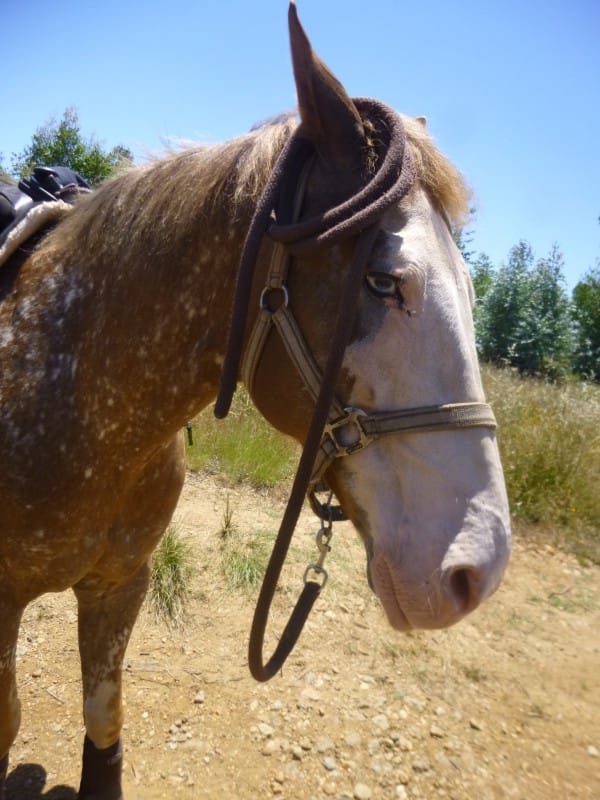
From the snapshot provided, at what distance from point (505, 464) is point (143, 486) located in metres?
4.46

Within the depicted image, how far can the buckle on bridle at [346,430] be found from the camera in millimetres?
1168

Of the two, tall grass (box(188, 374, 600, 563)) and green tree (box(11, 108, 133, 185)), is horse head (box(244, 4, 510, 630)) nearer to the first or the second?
tall grass (box(188, 374, 600, 563))

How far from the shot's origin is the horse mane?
4.29ft

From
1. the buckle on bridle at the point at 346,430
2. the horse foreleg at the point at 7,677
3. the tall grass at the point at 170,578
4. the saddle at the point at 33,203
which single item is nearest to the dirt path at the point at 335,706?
the tall grass at the point at 170,578

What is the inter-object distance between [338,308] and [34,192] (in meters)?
1.43

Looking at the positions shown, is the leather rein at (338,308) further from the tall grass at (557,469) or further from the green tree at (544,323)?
the green tree at (544,323)

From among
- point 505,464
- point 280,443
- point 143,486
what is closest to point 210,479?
point 280,443

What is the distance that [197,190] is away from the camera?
1.40 metres

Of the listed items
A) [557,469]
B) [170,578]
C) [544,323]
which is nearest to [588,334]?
[544,323]

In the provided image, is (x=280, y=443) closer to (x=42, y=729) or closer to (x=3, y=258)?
(x=42, y=729)

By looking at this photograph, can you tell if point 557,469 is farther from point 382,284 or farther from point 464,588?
point 382,284

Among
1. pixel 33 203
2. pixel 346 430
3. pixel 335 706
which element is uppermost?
pixel 33 203

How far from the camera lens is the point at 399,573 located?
1.14 m

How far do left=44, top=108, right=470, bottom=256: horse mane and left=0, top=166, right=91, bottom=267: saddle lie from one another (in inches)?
7.1
